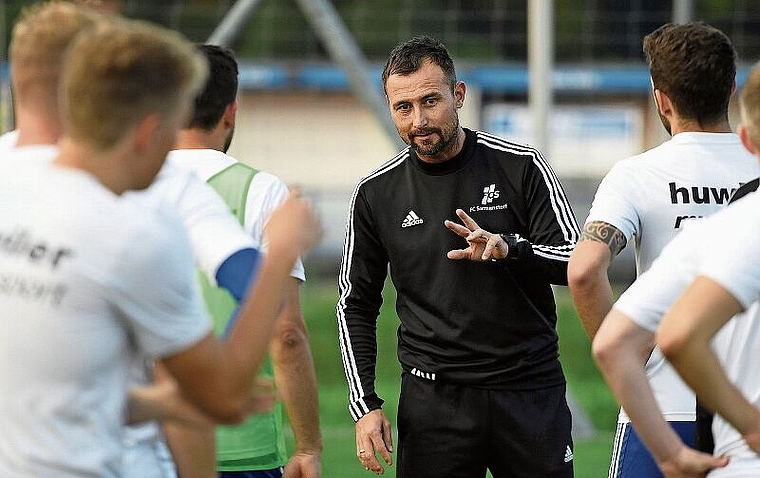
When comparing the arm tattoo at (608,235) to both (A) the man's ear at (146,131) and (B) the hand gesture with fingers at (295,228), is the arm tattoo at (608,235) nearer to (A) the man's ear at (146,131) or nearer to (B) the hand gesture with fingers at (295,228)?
(B) the hand gesture with fingers at (295,228)

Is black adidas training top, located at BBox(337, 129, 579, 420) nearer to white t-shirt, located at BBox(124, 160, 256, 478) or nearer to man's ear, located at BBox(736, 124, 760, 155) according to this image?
white t-shirt, located at BBox(124, 160, 256, 478)

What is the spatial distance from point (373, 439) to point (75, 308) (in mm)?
2539

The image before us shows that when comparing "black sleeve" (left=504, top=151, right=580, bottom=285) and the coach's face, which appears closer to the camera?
"black sleeve" (left=504, top=151, right=580, bottom=285)

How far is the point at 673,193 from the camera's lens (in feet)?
13.4

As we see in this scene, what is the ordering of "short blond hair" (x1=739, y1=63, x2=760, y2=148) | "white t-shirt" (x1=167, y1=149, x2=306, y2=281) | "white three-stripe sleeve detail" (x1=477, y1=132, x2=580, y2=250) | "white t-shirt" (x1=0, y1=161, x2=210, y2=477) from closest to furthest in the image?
"white t-shirt" (x1=0, y1=161, x2=210, y2=477)
"short blond hair" (x1=739, y1=63, x2=760, y2=148)
"white t-shirt" (x1=167, y1=149, x2=306, y2=281)
"white three-stripe sleeve detail" (x1=477, y1=132, x2=580, y2=250)

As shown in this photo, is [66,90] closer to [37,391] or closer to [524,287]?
[37,391]

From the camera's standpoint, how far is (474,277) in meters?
4.84

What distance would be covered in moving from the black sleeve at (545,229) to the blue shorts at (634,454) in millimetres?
703

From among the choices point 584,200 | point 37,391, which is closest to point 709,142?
point 37,391

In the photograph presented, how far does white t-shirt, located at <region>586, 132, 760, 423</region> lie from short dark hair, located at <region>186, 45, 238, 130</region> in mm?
1190

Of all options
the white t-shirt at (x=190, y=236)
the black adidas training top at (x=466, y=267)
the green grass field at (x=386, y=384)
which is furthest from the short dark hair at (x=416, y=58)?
the green grass field at (x=386, y=384)

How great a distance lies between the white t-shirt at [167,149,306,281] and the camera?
12.8 feet

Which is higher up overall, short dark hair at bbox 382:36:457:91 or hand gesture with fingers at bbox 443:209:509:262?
short dark hair at bbox 382:36:457:91

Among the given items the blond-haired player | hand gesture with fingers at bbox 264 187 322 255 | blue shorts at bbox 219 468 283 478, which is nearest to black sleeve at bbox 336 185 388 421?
blue shorts at bbox 219 468 283 478
